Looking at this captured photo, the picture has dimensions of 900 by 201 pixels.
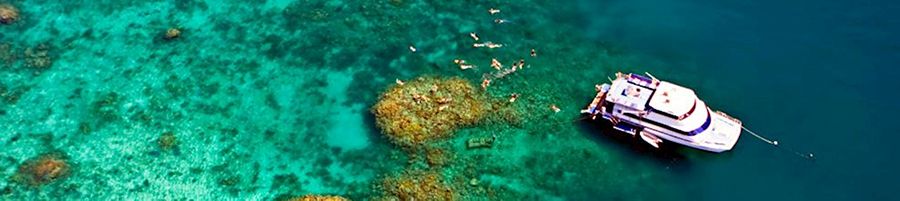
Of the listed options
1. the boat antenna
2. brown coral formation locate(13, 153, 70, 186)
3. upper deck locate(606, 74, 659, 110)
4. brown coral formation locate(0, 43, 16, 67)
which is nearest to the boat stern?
the boat antenna

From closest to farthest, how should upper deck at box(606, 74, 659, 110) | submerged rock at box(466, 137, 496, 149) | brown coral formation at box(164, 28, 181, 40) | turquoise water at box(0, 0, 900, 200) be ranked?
turquoise water at box(0, 0, 900, 200) < upper deck at box(606, 74, 659, 110) < submerged rock at box(466, 137, 496, 149) < brown coral formation at box(164, 28, 181, 40)

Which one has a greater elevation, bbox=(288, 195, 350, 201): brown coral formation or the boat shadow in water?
the boat shadow in water

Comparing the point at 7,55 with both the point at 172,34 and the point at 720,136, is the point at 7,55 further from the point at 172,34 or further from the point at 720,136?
the point at 720,136

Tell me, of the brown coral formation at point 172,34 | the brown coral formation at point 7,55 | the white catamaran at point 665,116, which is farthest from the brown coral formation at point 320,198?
the brown coral formation at point 7,55

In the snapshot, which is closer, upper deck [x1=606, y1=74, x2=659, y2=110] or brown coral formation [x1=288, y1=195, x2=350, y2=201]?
brown coral formation [x1=288, y1=195, x2=350, y2=201]

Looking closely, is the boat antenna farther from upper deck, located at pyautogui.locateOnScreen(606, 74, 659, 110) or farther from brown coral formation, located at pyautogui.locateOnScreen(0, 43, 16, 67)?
brown coral formation, located at pyautogui.locateOnScreen(0, 43, 16, 67)
